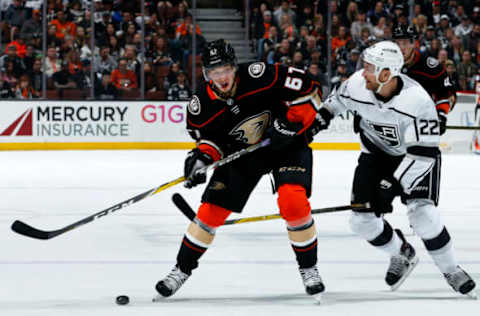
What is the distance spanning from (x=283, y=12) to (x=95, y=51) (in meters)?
2.74

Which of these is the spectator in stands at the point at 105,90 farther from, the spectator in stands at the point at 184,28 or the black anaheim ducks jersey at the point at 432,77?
the black anaheim ducks jersey at the point at 432,77

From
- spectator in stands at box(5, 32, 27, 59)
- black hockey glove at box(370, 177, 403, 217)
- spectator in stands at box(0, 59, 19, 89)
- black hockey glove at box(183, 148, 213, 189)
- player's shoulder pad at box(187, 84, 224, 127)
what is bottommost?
spectator in stands at box(0, 59, 19, 89)

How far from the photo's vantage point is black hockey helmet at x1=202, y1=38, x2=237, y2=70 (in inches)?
132

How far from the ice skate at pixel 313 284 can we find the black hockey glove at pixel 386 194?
39cm

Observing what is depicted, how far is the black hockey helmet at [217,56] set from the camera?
11.0 ft

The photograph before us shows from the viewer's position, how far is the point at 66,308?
3.36m

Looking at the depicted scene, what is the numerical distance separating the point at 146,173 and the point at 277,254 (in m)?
4.03

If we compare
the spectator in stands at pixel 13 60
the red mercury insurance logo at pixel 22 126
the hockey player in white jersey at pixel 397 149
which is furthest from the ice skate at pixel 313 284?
the spectator in stands at pixel 13 60

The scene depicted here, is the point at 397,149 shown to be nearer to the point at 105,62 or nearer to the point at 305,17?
the point at 105,62

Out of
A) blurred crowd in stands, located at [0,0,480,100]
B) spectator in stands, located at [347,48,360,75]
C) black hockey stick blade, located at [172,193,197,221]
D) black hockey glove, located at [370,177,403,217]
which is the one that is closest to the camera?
black hockey glove, located at [370,177,403,217]

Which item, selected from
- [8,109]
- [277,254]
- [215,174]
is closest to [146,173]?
[8,109]

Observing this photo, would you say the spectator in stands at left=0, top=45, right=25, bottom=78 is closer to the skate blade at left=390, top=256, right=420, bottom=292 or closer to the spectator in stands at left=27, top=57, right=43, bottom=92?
the spectator in stands at left=27, top=57, right=43, bottom=92

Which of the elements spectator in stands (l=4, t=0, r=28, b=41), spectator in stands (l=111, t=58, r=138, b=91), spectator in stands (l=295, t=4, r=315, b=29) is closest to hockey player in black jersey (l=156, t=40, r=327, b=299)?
spectator in stands (l=111, t=58, r=138, b=91)

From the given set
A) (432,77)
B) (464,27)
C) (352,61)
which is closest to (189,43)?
(352,61)
